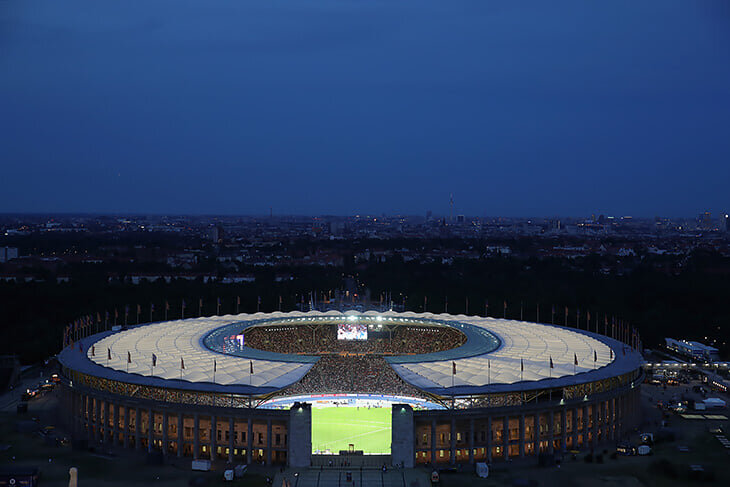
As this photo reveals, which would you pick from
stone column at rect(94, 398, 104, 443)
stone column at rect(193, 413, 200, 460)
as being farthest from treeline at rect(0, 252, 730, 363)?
stone column at rect(193, 413, 200, 460)

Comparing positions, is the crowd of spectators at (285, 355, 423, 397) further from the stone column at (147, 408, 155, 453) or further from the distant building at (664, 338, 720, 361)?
the distant building at (664, 338, 720, 361)

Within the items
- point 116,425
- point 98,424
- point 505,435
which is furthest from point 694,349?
point 98,424

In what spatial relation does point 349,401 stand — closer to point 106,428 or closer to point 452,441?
point 452,441

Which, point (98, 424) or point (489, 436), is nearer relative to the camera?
point (489, 436)

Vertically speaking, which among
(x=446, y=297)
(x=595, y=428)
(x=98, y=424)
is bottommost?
(x=98, y=424)

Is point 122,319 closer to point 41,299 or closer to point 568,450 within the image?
point 41,299

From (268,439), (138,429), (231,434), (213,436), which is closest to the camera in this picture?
(268,439)
